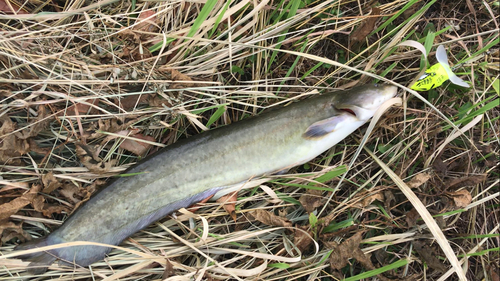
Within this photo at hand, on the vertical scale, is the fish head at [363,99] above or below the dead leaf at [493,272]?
above

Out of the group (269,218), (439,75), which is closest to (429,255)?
(269,218)

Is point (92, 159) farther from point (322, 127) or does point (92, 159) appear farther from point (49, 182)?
point (322, 127)

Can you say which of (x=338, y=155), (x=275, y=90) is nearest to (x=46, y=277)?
(x=275, y=90)

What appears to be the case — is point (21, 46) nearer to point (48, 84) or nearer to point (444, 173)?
point (48, 84)

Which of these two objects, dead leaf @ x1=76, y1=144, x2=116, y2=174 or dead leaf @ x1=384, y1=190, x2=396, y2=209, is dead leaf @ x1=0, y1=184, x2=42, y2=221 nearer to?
dead leaf @ x1=76, y1=144, x2=116, y2=174

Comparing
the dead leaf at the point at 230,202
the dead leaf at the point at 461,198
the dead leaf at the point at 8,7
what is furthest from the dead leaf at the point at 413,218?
the dead leaf at the point at 8,7

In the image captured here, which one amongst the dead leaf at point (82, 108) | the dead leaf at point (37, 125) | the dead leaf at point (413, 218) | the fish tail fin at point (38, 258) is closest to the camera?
the fish tail fin at point (38, 258)

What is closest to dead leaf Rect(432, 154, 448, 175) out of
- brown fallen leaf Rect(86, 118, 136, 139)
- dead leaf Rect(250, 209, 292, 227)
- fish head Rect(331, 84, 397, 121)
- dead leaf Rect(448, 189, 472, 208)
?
dead leaf Rect(448, 189, 472, 208)

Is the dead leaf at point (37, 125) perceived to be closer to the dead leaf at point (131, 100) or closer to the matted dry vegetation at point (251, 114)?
the matted dry vegetation at point (251, 114)
